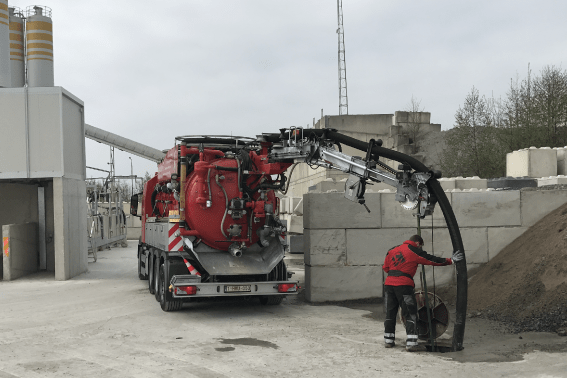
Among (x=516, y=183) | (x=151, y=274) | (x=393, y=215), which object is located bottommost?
(x=151, y=274)

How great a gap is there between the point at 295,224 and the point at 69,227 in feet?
33.9

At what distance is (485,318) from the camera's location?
1024 cm

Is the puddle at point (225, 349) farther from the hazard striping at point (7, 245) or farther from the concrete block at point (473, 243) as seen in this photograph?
the hazard striping at point (7, 245)

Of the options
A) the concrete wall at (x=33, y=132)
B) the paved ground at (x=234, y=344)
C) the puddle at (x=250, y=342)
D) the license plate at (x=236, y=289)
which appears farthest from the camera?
the concrete wall at (x=33, y=132)

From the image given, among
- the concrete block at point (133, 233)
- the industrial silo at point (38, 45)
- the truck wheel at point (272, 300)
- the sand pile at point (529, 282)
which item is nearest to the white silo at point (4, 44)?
the industrial silo at point (38, 45)

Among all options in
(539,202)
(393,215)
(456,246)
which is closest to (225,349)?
(456,246)

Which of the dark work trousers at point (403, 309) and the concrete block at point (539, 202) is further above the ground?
the concrete block at point (539, 202)

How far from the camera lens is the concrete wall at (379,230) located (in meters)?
12.4

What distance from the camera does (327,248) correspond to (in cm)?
1244

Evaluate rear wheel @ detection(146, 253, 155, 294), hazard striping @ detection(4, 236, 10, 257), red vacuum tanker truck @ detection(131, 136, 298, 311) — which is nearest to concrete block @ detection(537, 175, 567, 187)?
red vacuum tanker truck @ detection(131, 136, 298, 311)

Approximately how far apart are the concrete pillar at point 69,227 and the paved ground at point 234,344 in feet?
13.6

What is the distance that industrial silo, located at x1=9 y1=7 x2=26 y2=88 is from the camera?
21734 millimetres

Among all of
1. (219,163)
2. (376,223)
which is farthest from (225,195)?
(376,223)

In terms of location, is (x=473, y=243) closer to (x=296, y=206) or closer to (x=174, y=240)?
(x=174, y=240)
